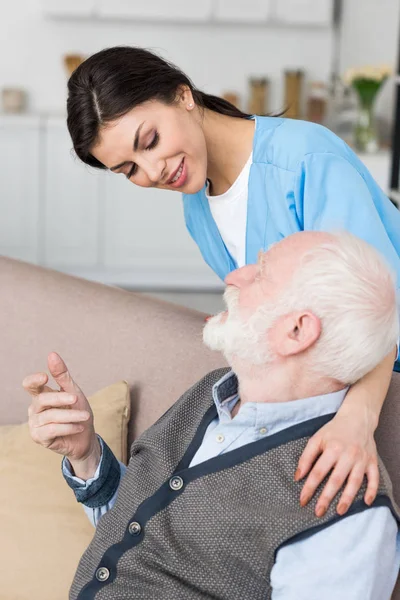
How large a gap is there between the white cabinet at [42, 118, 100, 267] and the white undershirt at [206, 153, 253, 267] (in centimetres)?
383

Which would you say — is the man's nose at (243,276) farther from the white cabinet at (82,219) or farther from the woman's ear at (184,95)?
the white cabinet at (82,219)

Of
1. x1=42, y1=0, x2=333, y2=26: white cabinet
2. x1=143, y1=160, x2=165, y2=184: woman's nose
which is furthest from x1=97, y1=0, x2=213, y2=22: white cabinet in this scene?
x1=143, y1=160, x2=165, y2=184: woman's nose

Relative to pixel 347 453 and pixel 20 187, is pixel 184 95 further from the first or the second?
pixel 20 187

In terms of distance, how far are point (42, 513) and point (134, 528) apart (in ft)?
1.37

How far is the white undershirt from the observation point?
194 centimetres

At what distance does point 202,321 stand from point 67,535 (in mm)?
529

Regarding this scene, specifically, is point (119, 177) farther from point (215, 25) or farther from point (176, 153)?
point (176, 153)

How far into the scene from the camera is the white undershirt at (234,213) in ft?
6.36

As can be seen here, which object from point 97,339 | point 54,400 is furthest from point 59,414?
point 97,339

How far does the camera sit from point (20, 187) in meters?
5.87

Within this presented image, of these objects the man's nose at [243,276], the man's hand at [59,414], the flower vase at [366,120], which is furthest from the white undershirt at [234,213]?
the flower vase at [366,120]

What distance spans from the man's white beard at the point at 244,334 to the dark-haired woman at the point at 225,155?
0.32 meters

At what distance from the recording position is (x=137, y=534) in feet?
4.55

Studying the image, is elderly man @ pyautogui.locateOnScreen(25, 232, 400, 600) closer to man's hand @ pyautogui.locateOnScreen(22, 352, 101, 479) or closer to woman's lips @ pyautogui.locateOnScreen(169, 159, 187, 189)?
man's hand @ pyautogui.locateOnScreen(22, 352, 101, 479)
